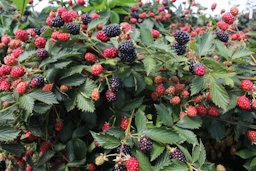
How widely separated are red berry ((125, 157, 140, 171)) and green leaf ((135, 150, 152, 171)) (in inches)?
1.8

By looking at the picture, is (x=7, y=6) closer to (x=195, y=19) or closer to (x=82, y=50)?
(x=82, y=50)

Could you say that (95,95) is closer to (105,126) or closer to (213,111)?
(105,126)

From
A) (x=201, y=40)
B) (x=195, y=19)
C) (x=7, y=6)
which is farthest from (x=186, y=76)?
(x=195, y=19)

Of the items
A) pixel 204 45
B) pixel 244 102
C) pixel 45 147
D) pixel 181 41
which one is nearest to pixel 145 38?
pixel 181 41

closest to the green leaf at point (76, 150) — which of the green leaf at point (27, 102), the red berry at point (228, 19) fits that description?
the green leaf at point (27, 102)

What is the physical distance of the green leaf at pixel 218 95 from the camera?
52.9 inches

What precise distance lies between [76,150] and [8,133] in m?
0.32

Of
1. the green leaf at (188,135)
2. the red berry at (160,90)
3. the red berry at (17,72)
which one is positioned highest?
the red berry at (17,72)

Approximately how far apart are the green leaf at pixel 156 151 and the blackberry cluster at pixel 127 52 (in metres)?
0.34

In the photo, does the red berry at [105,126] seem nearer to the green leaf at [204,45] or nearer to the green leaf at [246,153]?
the green leaf at [204,45]

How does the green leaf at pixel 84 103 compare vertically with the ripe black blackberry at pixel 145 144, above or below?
above

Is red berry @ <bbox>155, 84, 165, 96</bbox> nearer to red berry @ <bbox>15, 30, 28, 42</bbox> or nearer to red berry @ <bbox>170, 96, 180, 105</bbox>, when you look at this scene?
red berry @ <bbox>170, 96, 180, 105</bbox>

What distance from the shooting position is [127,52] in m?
1.36

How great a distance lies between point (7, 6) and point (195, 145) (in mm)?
2171
